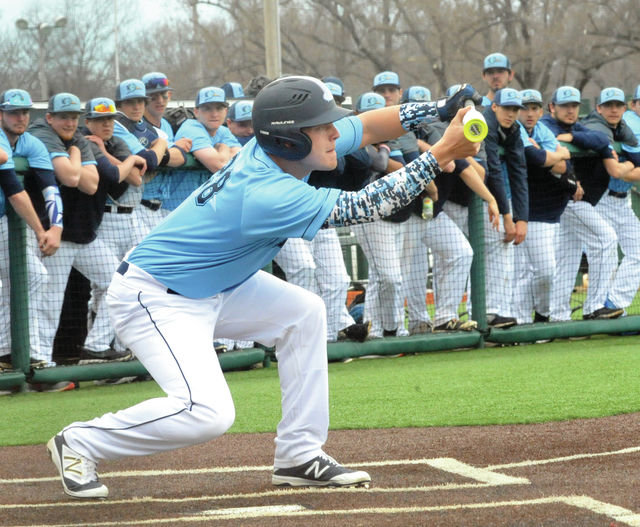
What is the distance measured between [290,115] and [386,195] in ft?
1.77

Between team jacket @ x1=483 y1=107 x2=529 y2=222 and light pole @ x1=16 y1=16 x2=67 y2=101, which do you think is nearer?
team jacket @ x1=483 y1=107 x2=529 y2=222

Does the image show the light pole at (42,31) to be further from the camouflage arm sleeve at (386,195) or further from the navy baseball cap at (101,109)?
the camouflage arm sleeve at (386,195)

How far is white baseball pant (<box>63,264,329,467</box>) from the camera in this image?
4.42 metres

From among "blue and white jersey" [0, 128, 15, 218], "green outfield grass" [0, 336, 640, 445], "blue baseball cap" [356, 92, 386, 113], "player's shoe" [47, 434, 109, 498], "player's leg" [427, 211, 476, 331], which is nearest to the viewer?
"player's shoe" [47, 434, 109, 498]

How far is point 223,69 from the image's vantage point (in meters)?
29.0

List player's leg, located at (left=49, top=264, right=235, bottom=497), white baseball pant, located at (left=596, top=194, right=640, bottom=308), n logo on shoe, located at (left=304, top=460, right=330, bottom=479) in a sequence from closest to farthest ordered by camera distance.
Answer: player's leg, located at (left=49, top=264, right=235, bottom=497) < n logo on shoe, located at (left=304, top=460, right=330, bottom=479) < white baseball pant, located at (left=596, top=194, right=640, bottom=308)

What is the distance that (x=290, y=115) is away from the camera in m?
4.43

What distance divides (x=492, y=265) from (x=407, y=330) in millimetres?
989

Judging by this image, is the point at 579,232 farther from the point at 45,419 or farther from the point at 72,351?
the point at 45,419

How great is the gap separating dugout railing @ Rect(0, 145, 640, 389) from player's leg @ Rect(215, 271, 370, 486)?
3.83 m

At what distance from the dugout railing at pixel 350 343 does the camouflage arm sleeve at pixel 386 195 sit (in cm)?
447

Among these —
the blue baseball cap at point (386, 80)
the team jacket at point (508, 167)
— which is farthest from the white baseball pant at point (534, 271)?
the blue baseball cap at point (386, 80)

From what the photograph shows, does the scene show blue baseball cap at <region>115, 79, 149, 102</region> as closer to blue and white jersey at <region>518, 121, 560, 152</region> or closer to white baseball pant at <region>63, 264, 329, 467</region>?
blue and white jersey at <region>518, 121, 560, 152</region>

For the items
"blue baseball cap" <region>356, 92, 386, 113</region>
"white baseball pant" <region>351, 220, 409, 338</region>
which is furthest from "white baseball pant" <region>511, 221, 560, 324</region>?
"blue baseball cap" <region>356, 92, 386, 113</region>
